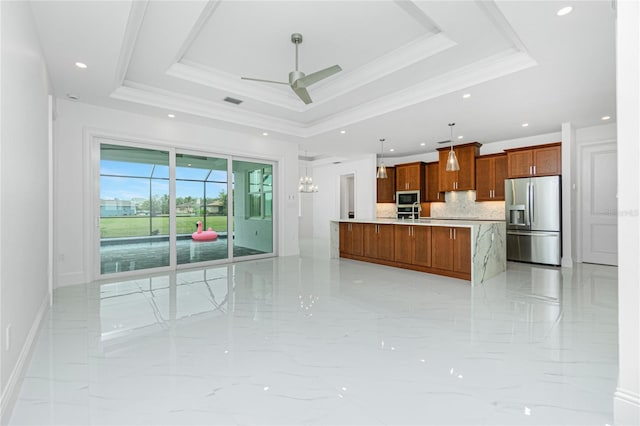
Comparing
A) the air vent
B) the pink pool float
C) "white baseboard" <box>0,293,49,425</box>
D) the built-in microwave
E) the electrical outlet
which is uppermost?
the air vent

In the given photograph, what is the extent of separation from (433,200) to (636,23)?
6.97 metres

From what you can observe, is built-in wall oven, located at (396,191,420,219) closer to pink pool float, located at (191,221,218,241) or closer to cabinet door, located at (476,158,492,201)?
cabinet door, located at (476,158,492,201)

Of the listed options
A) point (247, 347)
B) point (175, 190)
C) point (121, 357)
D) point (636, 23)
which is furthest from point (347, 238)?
point (636, 23)

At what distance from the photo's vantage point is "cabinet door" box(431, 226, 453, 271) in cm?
489

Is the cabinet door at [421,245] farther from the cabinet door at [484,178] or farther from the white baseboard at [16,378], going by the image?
the white baseboard at [16,378]

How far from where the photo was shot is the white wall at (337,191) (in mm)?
9297

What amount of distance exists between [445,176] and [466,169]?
54cm

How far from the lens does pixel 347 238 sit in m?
6.81

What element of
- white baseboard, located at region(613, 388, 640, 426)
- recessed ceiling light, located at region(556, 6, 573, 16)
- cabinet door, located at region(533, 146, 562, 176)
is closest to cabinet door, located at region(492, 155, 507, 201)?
cabinet door, located at region(533, 146, 562, 176)

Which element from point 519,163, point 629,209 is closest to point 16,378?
point 629,209

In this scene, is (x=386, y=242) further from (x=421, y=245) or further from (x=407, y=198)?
(x=407, y=198)

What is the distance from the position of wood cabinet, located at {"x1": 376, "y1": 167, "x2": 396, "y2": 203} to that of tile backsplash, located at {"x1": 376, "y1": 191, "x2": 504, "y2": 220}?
119 cm

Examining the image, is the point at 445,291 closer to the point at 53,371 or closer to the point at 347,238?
the point at 347,238

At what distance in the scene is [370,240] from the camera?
626 cm
